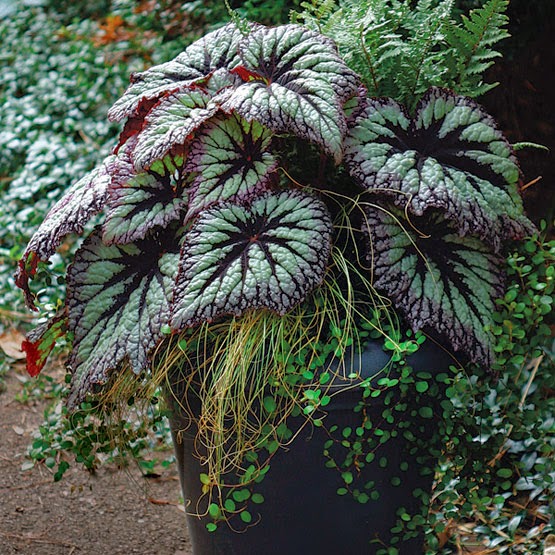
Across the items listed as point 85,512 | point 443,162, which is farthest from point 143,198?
point 85,512

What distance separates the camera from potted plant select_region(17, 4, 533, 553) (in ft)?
5.07

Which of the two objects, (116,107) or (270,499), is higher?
(116,107)

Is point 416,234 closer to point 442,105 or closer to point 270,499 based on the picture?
point 442,105

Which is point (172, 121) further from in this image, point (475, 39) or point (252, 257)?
point (475, 39)

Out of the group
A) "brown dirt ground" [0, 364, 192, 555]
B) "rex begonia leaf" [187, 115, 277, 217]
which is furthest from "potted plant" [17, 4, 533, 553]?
"brown dirt ground" [0, 364, 192, 555]

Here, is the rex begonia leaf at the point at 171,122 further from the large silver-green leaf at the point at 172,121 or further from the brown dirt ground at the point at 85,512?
the brown dirt ground at the point at 85,512

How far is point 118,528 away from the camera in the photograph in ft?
7.31

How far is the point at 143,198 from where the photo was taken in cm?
169

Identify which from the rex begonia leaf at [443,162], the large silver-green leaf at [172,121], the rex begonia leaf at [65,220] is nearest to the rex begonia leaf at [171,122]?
the large silver-green leaf at [172,121]

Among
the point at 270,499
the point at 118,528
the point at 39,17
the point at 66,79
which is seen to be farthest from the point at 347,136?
the point at 39,17

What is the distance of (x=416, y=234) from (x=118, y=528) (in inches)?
46.5

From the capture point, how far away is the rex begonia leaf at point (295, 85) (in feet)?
5.01

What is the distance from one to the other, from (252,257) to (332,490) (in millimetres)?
484

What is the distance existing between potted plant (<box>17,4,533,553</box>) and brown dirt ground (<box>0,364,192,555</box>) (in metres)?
0.49
